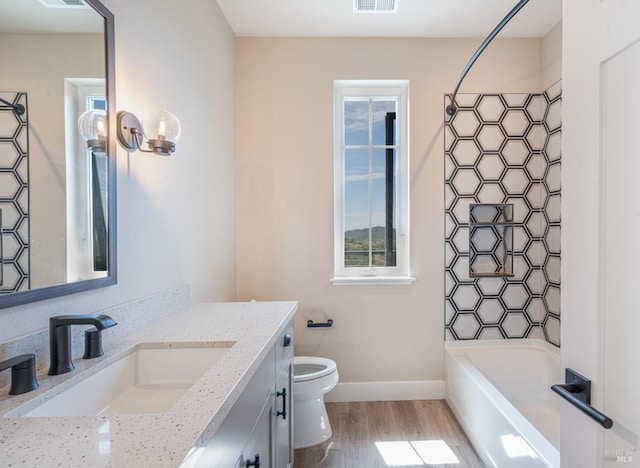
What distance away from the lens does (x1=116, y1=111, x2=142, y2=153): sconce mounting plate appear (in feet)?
3.80

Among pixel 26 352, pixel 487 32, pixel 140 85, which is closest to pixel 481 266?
pixel 487 32

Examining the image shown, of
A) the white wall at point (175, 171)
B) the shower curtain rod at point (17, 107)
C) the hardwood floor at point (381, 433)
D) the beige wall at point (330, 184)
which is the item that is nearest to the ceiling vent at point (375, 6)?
the beige wall at point (330, 184)

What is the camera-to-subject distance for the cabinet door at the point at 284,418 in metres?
1.33

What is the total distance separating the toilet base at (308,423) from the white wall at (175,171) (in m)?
0.84

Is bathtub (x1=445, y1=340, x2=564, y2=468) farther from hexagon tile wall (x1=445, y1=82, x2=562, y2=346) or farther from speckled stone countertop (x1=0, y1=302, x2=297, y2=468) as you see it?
speckled stone countertop (x1=0, y1=302, x2=297, y2=468)

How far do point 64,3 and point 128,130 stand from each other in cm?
38

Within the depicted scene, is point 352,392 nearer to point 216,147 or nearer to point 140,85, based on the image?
point 216,147

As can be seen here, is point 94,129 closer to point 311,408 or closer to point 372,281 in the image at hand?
point 311,408

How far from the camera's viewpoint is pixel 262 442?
1120 millimetres

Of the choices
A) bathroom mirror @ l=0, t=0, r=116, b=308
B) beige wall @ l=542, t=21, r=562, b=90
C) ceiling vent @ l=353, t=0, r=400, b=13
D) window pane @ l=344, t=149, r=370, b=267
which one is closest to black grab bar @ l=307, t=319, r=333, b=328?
window pane @ l=344, t=149, r=370, b=267

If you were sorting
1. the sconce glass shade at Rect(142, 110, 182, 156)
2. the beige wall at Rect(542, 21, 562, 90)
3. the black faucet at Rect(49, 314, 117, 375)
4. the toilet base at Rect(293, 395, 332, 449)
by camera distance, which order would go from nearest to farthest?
the black faucet at Rect(49, 314, 117, 375)
the sconce glass shade at Rect(142, 110, 182, 156)
the toilet base at Rect(293, 395, 332, 449)
the beige wall at Rect(542, 21, 562, 90)

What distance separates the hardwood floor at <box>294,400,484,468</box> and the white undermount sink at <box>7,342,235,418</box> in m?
1.17

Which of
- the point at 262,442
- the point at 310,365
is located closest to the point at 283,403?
the point at 262,442

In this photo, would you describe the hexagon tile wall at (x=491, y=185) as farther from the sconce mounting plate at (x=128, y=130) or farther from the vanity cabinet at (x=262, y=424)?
the sconce mounting plate at (x=128, y=130)
